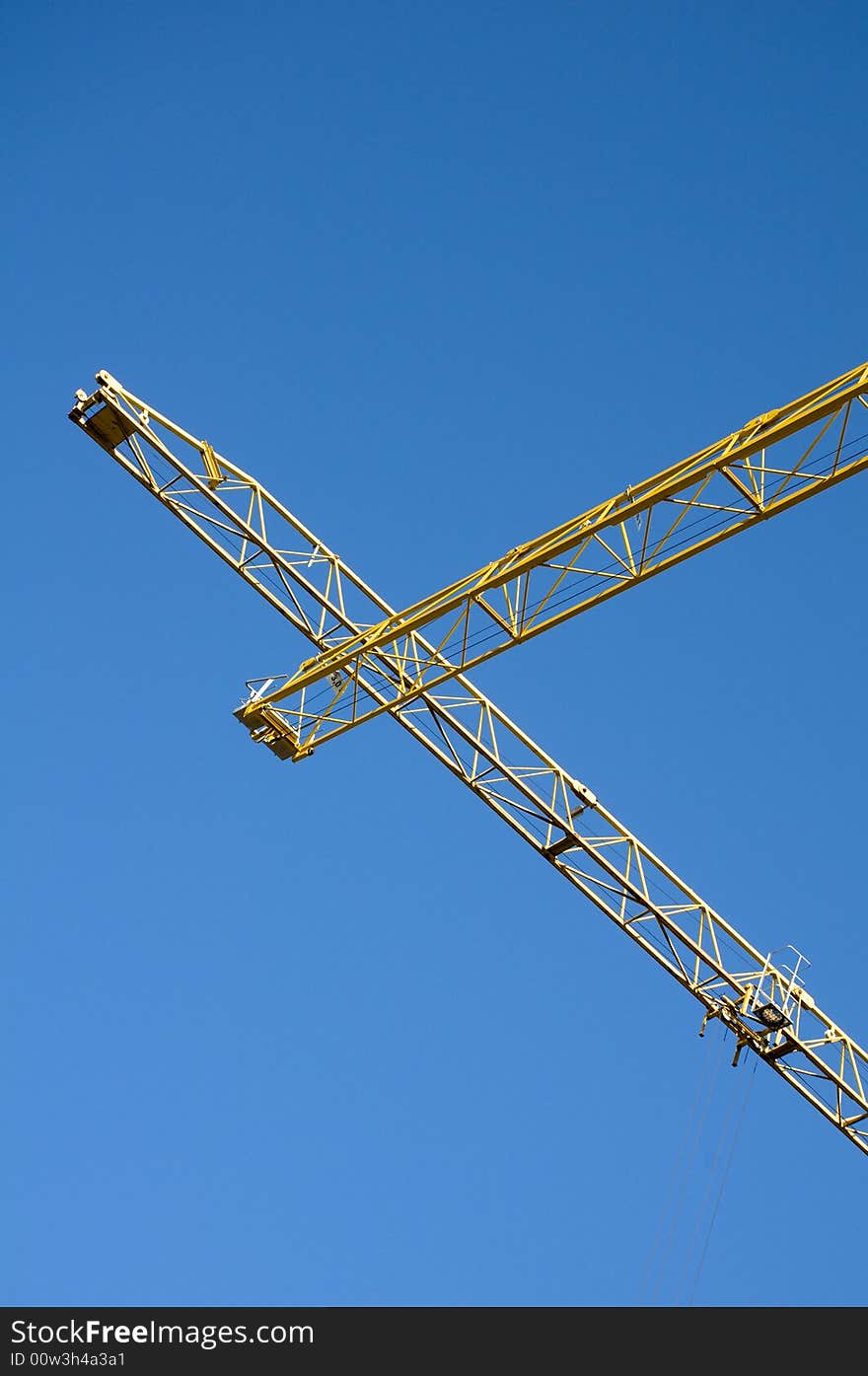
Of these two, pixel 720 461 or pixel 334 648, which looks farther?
pixel 334 648

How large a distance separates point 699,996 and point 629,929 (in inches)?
83.6

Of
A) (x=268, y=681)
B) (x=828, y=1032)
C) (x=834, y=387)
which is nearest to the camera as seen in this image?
(x=834, y=387)

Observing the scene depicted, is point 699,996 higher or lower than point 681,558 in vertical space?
lower

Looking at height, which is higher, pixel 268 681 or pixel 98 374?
pixel 98 374

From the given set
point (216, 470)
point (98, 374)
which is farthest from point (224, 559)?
point (98, 374)

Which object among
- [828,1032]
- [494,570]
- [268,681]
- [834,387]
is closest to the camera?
[834,387]

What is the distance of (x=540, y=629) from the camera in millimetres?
37406

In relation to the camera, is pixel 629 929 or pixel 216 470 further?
pixel 629 929

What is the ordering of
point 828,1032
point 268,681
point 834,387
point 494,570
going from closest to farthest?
point 834,387, point 494,570, point 268,681, point 828,1032

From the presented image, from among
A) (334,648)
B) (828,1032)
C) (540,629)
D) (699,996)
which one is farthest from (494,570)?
(828,1032)

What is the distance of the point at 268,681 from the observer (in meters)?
40.3

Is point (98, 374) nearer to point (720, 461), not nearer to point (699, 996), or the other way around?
point (720, 461)

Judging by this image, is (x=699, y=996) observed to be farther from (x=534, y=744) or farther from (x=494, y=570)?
(x=494, y=570)

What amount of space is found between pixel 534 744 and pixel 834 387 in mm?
10074
